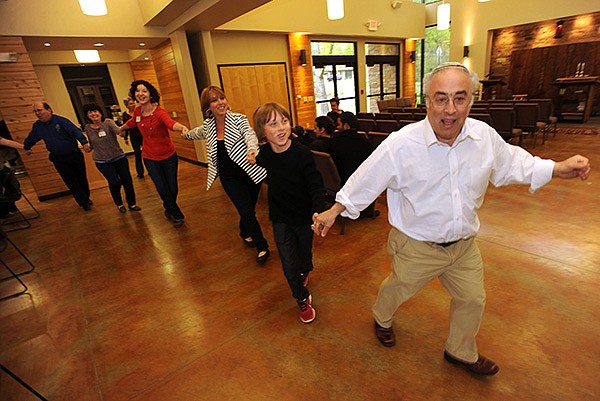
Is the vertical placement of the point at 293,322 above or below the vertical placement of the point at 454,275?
below

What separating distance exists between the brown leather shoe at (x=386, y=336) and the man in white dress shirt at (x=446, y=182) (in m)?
0.38

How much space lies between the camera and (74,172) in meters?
4.64

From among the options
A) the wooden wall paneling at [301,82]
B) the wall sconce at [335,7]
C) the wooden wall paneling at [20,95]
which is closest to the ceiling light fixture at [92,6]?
the wooden wall paneling at [20,95]

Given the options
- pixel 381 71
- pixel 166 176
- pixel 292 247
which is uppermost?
pixel 381 71

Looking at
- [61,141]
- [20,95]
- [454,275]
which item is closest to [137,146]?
[20,95]

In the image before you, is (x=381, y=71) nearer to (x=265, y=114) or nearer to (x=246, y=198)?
(x=246, y=198)

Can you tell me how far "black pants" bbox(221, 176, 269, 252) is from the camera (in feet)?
9.01

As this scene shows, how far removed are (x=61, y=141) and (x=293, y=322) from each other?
14.5 feet

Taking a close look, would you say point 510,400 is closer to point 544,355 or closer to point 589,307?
point 544,355

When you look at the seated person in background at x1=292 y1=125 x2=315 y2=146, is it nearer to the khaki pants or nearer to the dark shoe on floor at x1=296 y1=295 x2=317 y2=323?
the dark shoe on floor at x1=296 y1=295 x2=317 y2=323

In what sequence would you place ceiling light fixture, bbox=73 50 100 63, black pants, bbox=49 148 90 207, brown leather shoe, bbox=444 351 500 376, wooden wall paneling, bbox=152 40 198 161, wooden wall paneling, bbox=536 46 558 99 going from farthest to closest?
1. wooden wall paneling, bbox=536 46 558 99
2. wooden wall paneling, bbox=152 40 198 161
3. ceiling light fixture, bbox=73 50 100 63
4. black pants, bbox=49 148 90 207
5. brown leather shoe, bbox=444 351 500 376

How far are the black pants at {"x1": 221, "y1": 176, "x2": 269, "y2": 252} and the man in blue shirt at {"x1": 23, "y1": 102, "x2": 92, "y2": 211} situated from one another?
2.69 m

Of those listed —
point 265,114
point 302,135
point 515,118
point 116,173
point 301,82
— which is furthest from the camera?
point 301,82

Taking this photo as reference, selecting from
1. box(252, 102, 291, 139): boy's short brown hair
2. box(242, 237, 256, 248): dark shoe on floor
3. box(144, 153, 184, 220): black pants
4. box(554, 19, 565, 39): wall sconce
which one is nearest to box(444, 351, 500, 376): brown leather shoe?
box(252, 102, 291, 139): boy's short brown hair
